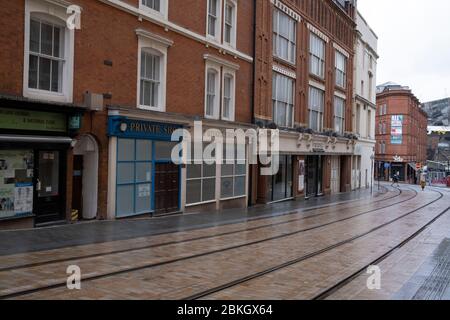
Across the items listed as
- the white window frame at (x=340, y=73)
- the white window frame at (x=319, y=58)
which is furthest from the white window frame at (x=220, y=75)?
the white window frame at (x=340, y=73)

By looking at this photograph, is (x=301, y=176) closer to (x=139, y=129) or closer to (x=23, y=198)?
(x=139, y=129)

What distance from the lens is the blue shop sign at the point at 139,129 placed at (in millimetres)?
15039

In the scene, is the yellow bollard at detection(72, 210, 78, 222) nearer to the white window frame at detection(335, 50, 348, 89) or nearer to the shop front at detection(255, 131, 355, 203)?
the shop front at detection(255, 131, 355, 203)

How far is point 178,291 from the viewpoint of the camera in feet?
24.7

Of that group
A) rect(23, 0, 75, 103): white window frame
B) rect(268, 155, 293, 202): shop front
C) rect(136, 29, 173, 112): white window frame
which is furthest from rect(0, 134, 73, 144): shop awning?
rect(268, 155, 293, 202): shop front

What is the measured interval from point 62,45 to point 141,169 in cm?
491

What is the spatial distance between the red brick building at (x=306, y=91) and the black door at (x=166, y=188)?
7436 millimetres

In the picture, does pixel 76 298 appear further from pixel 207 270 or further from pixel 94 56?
pixel 94 56

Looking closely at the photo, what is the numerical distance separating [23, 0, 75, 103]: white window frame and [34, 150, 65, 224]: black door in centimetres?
154

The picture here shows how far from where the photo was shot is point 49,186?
44.2 ft

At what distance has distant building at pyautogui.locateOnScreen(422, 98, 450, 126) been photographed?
131 metres

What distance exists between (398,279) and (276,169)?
724 inches

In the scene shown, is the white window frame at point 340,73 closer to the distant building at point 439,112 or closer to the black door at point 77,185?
the black door at point 77,185

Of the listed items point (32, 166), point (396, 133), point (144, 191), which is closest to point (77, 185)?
point (32, 166)
